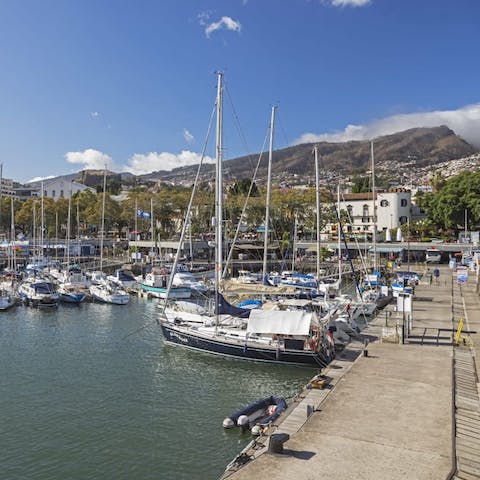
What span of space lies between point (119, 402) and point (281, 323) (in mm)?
8771

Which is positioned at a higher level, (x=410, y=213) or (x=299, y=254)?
(x=410, y=213)

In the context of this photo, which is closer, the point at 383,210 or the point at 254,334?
the point at 254,334

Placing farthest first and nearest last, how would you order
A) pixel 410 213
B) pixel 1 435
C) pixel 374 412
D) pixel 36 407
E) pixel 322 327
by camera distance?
pixel 410 213 → pixel 322 327 → pixel 36 407 → pixel 1 435 → pixel 374 412

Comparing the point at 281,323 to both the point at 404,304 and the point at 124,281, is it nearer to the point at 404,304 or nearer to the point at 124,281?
the point at 404,304

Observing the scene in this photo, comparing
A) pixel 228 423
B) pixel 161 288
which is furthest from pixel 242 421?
pixel 161 288

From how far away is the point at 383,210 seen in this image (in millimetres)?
105812

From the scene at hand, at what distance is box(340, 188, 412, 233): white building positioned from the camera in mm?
104750

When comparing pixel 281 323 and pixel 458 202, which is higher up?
pixel 458 202

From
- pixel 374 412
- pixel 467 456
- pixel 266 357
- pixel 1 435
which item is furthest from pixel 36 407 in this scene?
pixel 467 456

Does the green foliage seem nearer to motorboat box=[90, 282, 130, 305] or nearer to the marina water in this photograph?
motorboat box=[90, 282, 130, 305]

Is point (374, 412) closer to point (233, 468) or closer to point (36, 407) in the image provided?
point (233, 468)

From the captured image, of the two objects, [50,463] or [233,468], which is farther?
[50,463]

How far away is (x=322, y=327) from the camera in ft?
88.0

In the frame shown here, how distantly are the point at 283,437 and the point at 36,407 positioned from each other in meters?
12.7
